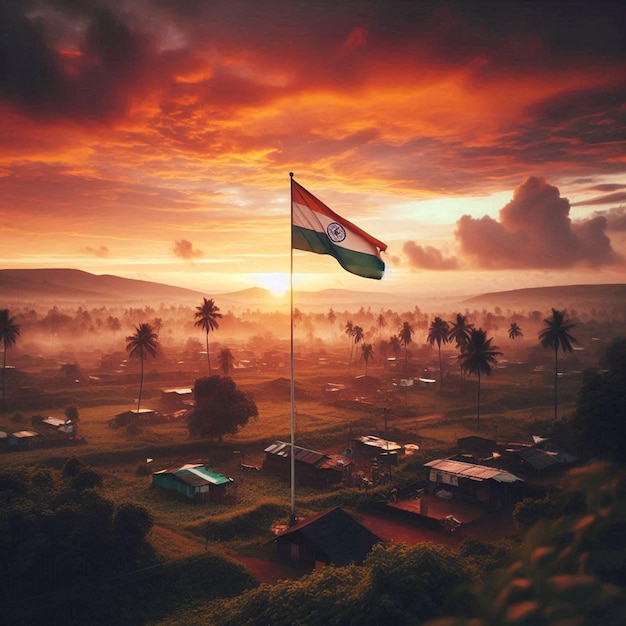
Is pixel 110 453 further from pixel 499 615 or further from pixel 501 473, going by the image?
pixel 499 615

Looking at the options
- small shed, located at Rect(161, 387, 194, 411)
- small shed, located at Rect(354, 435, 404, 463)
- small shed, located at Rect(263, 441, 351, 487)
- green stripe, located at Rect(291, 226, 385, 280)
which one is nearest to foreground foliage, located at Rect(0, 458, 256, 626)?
green stripe, located at Rect(291, 226, 385, 280)

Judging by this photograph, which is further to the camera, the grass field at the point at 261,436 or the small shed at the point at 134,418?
the small shed at the point at 134,418

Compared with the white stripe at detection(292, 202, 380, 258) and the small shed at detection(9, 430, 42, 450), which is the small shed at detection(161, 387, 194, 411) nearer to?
the small shed at detection(9, 430, 42, 450)

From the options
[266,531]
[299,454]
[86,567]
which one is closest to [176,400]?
[299,454]

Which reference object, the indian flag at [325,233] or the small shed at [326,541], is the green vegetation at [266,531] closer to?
the small shed at [326,541]

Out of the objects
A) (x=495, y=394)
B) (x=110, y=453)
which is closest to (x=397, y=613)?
(x=110, y=453)

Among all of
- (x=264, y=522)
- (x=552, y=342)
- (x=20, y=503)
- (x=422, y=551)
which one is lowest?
(x=264, y=522)

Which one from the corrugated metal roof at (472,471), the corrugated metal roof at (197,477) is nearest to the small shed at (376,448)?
the corrugated metal roof at (472,471)

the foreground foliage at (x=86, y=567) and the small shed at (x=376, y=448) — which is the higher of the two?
the foreground foliage at (x=86, y=567)
